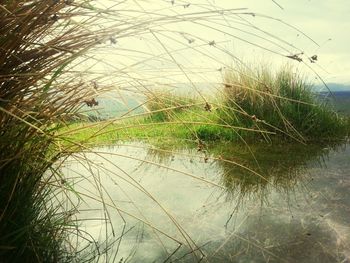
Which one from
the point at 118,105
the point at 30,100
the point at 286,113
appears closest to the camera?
the point at 30,100

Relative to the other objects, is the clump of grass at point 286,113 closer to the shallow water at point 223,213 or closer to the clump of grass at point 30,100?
the shallow water at point 223,213

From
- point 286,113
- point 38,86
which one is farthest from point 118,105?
point 286,113

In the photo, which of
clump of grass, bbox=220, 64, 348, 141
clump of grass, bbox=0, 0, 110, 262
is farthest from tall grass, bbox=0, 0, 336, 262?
clump of grass, bbox=220, 64, 348, 141

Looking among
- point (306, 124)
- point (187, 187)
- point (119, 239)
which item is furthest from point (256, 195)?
point (306, 124)

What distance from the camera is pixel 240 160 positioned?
9.23ft

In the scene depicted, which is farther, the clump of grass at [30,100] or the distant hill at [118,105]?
the distant hill at [118,105]

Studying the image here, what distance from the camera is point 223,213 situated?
66.4 inches

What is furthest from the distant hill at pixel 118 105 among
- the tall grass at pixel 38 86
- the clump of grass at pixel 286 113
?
the clump of grass at pixel 286 113

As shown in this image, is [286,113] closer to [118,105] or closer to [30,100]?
[118,105]

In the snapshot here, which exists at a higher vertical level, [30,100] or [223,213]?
[30,100]

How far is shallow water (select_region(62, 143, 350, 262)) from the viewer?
130cm

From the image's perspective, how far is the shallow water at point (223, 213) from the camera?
4.27ft

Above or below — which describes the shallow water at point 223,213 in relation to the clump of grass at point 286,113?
below

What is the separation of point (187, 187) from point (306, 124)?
2650 millimetres
